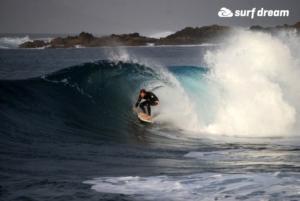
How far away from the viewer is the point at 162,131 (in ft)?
49.1

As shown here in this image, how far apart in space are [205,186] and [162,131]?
7.56 m

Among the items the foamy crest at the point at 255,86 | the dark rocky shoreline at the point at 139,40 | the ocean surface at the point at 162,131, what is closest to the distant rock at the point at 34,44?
the dark rocky shoreline at the point at 139,40

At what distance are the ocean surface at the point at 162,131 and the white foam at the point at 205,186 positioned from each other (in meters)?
0.01

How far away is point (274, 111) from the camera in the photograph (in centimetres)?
1570

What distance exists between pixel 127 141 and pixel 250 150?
10.8 ft

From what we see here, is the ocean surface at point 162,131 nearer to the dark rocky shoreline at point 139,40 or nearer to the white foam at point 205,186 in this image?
the white foam at point 205,186

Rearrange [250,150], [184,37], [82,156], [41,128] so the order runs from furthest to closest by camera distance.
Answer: [184,37]
[41,128]
[250,150]
[82,156]

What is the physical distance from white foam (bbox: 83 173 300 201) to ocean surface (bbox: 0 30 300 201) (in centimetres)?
1

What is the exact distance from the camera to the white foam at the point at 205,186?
692cm

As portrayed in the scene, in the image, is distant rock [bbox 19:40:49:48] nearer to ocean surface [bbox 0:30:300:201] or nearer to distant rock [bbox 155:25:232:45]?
distant rock [bbox 155:25:232:45]

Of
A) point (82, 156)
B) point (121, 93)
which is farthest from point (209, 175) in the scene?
point (121, 93)

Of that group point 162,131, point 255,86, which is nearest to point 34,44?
point 255,86

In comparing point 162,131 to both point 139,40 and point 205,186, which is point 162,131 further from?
point 139,40

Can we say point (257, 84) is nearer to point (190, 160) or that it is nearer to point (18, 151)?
point (190, 160)
